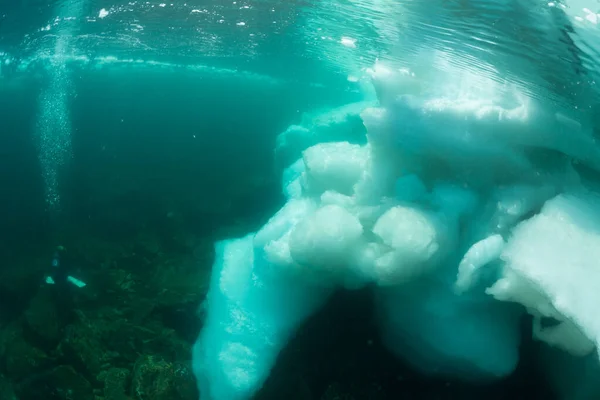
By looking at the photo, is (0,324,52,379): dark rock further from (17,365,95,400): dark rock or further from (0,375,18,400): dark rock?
(17,365,95,400): dark rock

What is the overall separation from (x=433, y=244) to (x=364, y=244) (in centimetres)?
86

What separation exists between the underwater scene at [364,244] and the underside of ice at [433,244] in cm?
3

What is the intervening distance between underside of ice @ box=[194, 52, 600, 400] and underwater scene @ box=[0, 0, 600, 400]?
3cm

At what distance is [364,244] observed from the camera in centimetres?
491

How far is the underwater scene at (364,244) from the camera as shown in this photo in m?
4.39

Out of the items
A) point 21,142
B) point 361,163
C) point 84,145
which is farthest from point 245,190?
point 21,142

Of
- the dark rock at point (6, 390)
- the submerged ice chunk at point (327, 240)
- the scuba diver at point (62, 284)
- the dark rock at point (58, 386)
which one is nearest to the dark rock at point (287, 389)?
the submerged ice chunk at point (327, 240)

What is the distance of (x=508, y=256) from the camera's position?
12.8 feet

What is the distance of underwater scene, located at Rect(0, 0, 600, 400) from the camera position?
4.39 m

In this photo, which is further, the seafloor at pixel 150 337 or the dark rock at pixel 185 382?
the dark rock at pixel 185 382

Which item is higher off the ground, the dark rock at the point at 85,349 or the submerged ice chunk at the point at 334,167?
the submerged ice chunk at the point at 334,167

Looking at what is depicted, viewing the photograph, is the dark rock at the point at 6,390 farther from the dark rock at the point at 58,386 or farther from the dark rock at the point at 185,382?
the dark rock at the point at 185,382

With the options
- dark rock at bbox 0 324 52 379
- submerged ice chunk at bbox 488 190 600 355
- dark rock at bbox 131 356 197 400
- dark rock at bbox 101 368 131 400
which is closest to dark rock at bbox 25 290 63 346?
dark rock at bbox 0 324 52 379

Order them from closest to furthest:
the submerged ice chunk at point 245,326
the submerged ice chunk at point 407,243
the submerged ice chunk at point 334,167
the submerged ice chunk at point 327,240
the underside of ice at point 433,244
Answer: the underside of ice at point 433,244
the submerged ice chunk at point 407,243
the submerged ice chunk at point 327,240
the submerged ice chunk at point 245,326
the submerged ice chunk at point 334,167
